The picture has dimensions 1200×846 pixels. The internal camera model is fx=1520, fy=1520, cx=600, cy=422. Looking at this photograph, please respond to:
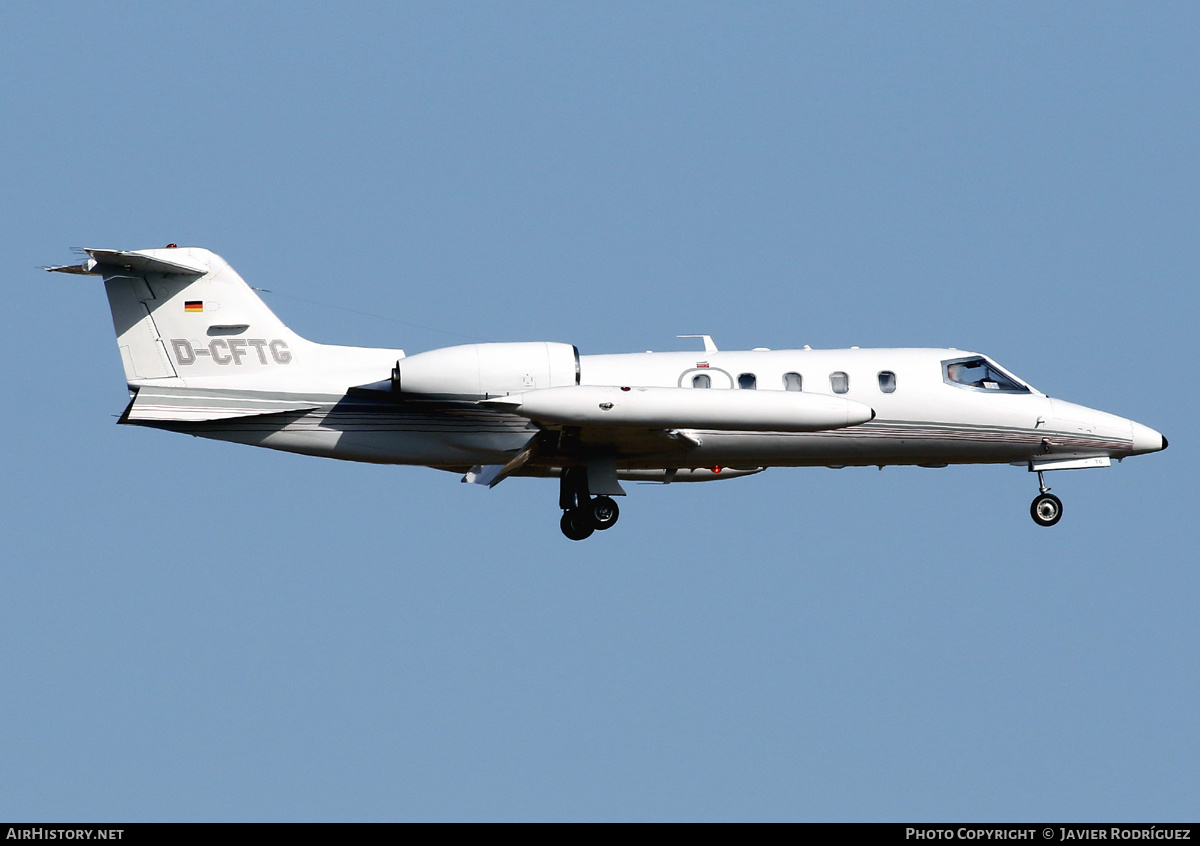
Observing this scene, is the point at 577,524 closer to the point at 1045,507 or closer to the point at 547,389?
the point at 547,389

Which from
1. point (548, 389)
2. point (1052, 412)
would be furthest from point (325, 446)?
point (1052, 412)

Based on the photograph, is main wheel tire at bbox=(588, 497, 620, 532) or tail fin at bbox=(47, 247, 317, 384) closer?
tail fin at bbox=(47, 247, 317, 384)

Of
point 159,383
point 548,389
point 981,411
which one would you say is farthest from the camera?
point 981,411

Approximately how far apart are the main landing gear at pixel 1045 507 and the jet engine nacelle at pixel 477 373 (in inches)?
292

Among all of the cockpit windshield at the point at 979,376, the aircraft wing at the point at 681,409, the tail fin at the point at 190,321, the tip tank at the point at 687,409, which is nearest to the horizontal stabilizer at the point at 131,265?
the tail fin at the point at 190,321

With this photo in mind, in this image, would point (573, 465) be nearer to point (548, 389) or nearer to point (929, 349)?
point (548, 389)

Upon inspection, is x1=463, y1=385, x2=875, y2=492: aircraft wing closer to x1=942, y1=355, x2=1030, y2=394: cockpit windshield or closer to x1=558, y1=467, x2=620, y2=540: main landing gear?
x1=558, y1=467, x2=620, y2=540: main landing gear

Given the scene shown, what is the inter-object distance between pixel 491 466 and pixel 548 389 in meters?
3.57

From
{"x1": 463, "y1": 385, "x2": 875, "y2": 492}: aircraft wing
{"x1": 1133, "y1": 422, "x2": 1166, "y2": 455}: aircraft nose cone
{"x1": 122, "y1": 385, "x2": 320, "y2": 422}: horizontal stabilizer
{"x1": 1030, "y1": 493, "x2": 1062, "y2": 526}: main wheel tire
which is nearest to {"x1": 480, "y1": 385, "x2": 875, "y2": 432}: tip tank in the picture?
{"x1": 463, "y1": 385, "x2": 875, "y2": 492}: aircraft wing

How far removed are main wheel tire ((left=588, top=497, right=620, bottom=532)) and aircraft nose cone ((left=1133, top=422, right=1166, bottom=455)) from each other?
24.9 feet

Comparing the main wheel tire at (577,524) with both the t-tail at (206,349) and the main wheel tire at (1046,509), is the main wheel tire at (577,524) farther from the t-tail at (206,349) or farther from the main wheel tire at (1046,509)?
the main wheel tire at (1046,509)

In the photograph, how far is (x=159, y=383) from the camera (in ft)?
66.1

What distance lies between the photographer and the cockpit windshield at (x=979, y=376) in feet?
70.5

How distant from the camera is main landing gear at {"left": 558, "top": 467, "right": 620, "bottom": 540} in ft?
70.2
